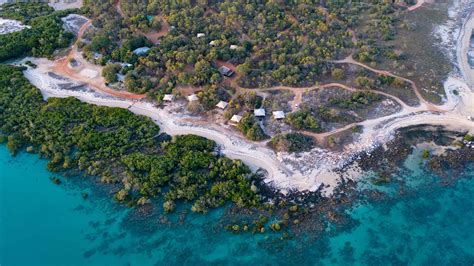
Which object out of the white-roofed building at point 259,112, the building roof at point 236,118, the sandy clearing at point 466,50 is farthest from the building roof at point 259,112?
the sandy clearing at point 466,50

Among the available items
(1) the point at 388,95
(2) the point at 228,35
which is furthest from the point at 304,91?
(2) the point at 228,35

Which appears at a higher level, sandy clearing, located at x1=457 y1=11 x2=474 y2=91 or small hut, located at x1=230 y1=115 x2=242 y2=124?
sandy clearing, located at x1=457 y1=11 x2=474 y2=91

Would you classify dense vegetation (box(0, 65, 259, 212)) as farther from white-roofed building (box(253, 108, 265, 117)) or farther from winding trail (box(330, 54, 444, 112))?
winding trail (box(330, 54, 444, 112))

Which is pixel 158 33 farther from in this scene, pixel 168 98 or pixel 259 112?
pixel 259 112

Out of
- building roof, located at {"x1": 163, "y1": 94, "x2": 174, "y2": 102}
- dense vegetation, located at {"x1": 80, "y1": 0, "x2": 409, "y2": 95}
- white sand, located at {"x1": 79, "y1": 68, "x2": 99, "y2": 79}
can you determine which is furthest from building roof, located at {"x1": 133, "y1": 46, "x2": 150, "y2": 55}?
building roof, located at {"x1": 163, "y1": 94, "x2": 174, "y2": 102}

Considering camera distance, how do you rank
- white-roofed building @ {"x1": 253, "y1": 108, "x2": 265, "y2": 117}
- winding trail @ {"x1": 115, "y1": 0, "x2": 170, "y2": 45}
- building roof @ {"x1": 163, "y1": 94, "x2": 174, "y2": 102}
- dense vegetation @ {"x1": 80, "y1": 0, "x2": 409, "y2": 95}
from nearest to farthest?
1. white-roofed building @ {"x1": 253, "y1": 108, "x2": 265, "y2": 117}
2. building roof @ {"x1": 163, "y1": 94, "x2": 174, "y2": 102}
3. dense vegetation @ {"x1": 80, "y1": 0, "x2": 409, "y2": 95}
4. winding trail @ {"x1": 115, "y1": 0, "x2": 170, "y2": 45}

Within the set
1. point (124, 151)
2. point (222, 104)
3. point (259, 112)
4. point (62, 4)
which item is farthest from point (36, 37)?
point (259, 112)

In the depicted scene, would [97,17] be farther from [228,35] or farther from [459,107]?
[459,107]

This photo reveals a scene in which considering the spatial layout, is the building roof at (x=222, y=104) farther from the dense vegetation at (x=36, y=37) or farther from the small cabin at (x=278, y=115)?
the dense vegetation at (x=36, y=37)
